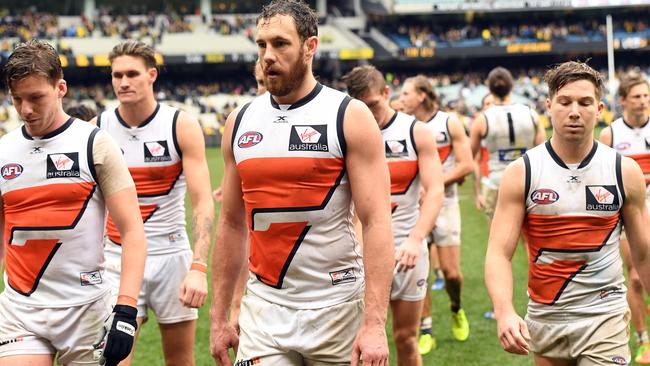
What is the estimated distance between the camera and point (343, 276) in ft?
12.5

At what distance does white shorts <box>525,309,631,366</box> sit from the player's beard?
193 centimetres

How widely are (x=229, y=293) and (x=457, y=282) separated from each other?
4.47 m

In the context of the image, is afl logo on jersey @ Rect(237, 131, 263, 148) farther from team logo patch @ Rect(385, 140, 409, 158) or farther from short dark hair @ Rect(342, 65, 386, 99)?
team logo patch @ Rect(385, 140, 409, 158)

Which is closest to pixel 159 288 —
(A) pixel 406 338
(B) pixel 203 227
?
(B) pixel 203 227

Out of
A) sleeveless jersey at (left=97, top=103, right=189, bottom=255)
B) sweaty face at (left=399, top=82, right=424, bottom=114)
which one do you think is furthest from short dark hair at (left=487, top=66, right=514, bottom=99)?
sleeveless jersey at (left=97, top=103, right=189, bottom=255)

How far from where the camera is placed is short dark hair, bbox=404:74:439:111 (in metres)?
8.13

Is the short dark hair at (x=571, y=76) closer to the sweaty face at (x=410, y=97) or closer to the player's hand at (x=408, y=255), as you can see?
the player's hand at (x=408, y=255)

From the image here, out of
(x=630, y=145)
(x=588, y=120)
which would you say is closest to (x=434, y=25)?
(x=630, y=145)

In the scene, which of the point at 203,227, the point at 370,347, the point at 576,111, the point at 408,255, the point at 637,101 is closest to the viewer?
the point at 370,347

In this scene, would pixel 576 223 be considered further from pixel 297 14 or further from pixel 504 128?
pixel 504 128

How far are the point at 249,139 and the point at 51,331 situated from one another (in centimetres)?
143

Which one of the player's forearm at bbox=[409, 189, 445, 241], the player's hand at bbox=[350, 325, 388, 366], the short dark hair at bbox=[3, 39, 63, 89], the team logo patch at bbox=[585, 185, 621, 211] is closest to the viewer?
the player's hand at bbox=[350, 325, 388, 366]

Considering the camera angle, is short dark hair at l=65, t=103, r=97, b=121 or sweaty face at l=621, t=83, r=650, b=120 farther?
sweaty face at l=621, t=83, r=650, b=120

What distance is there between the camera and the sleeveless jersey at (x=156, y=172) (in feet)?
18.1
